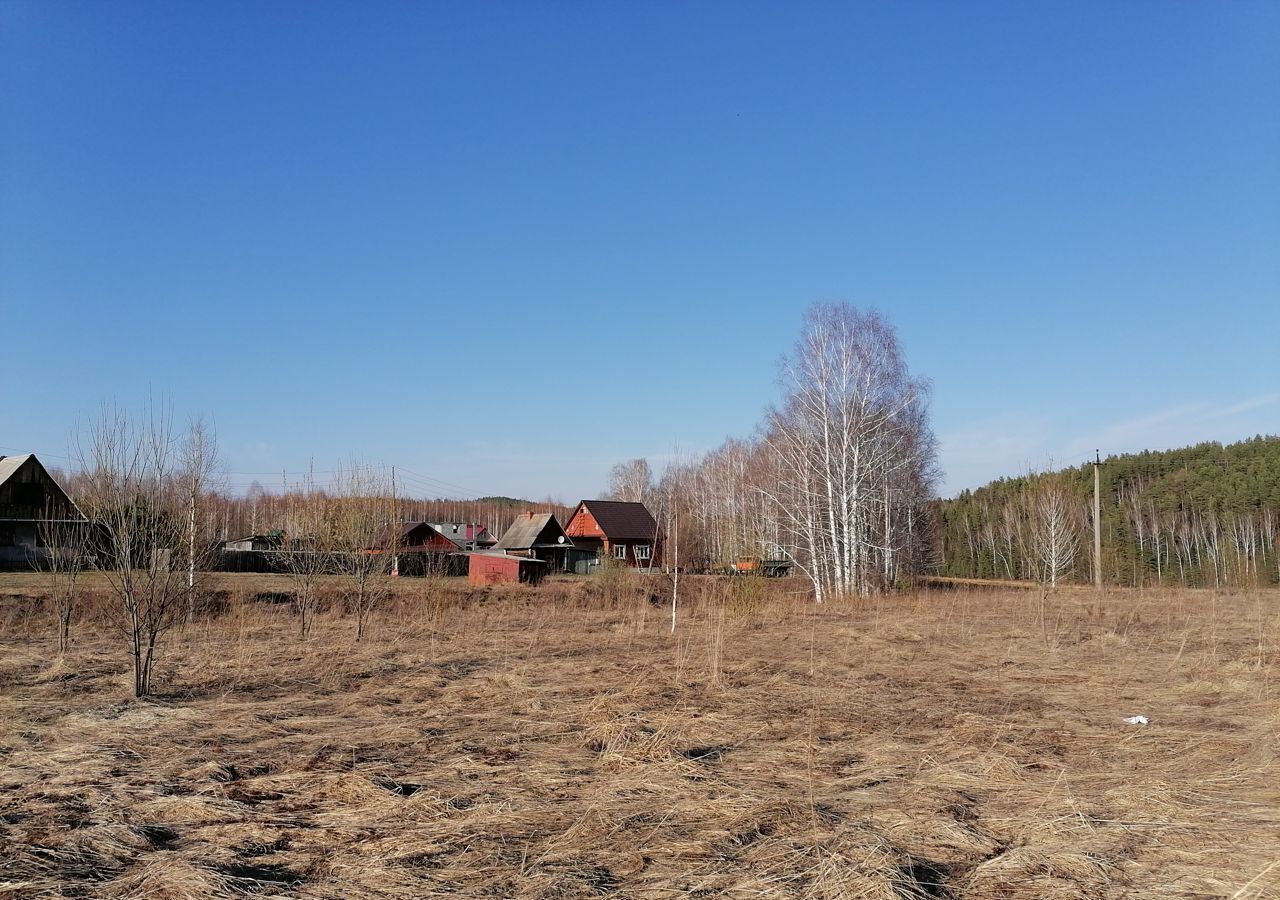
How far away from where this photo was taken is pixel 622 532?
49.4 metres

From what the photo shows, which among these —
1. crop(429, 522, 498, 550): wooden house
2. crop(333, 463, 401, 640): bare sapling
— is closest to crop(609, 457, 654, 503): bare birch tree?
crop(429, 522, 498, 550): wooden house

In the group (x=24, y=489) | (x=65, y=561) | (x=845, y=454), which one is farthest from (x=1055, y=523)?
(x=24, y=489)

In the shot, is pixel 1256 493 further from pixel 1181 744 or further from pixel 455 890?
pixel 455 890

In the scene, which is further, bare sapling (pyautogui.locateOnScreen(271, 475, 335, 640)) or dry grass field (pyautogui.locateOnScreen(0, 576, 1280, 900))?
bare sapling (pyautogui.locateOnScreen(271, 475, 335, 640))

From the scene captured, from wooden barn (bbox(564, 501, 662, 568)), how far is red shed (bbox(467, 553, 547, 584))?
16483 millimetres

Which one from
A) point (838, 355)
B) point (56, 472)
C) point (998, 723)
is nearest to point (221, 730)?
point (998, 723)

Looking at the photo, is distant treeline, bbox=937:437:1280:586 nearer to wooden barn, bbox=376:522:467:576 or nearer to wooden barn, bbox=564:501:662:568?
wooden barn, bbox=564:501:662:568

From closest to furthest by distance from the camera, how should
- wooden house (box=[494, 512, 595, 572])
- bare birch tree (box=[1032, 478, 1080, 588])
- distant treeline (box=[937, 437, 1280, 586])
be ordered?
bare birch tree (box=[1032, 478, 1080, 588]) → distant treeline (box=[937, 437, 1280, 586]) → wooden house (box=[494, 512, 595, 572])

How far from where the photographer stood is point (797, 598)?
22.9m

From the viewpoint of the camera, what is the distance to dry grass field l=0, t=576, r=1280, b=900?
4.10 metres

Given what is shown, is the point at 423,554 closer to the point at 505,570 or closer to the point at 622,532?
the point at 505,570

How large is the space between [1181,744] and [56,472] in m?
62.4

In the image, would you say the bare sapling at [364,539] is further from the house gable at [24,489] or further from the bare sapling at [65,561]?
the house gable at [24,489]

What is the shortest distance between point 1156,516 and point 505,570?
36.0 meters
